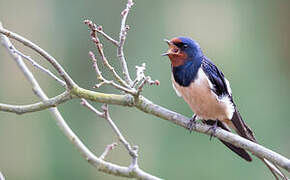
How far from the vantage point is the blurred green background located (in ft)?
18.0

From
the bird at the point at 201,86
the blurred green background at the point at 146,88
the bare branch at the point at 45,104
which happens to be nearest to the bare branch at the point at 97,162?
the bare branch at the point at 45,104

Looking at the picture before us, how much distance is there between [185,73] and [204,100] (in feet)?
0.58

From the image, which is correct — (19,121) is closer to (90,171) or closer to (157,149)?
(90,171)

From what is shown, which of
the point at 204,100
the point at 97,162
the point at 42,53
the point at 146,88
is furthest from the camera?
the point at 146,88

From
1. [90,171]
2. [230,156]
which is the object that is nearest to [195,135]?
[230,156]

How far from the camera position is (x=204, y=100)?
3.01 m

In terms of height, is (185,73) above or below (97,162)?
above

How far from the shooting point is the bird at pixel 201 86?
9.88 feet

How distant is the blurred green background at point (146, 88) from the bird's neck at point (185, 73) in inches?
87.6

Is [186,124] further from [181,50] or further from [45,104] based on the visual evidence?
[181,50]

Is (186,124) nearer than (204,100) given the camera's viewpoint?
Yes

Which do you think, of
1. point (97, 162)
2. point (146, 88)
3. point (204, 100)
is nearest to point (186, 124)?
point (97, 162)

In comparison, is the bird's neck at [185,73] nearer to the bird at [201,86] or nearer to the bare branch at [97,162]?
the bird at [201,86]

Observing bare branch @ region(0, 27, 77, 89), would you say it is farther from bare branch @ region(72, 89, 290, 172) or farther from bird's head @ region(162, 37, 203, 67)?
bird's head @ region(162, 37, 203, 67)
